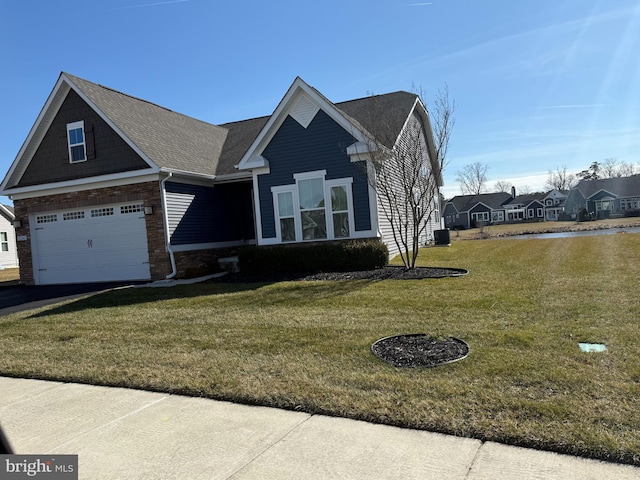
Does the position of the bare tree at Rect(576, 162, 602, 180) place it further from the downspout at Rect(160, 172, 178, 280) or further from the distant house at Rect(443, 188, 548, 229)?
the downspout at Rect(160, 172, 178, 280)

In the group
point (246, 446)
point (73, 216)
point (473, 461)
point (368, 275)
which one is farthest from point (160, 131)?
point (473, 461)

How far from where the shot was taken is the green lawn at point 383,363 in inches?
149

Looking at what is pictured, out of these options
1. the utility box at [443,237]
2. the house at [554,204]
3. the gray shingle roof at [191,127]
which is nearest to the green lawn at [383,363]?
the gray shingle roof at [191,127]

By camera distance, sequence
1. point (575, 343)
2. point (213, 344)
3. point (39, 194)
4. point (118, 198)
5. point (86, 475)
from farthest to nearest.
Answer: point (39, 194), point (118, 198), point (213, 344), point (575, 343), point (86, 475)

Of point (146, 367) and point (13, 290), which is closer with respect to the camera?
point (146, 367)

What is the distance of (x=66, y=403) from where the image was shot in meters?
4.90

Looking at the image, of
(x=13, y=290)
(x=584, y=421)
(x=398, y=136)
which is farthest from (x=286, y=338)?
(x=13, y=290)

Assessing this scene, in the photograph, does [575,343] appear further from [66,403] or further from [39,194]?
[39,194]

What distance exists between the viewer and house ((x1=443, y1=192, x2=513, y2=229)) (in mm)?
78000

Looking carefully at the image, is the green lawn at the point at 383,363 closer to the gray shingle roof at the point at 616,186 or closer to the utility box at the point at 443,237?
the utility box at the point at 443,237

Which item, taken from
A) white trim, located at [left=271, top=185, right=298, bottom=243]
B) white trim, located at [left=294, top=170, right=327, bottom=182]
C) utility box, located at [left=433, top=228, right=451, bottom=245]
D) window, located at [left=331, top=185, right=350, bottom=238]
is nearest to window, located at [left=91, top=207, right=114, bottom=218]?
white trim, located at [left=271, top=185, right=298, bottom=243]

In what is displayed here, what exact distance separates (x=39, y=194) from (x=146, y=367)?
Answer: 46.6 ft

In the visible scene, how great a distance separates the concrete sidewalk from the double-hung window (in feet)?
34.5

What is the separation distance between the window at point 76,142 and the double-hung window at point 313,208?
7163 millimetres
